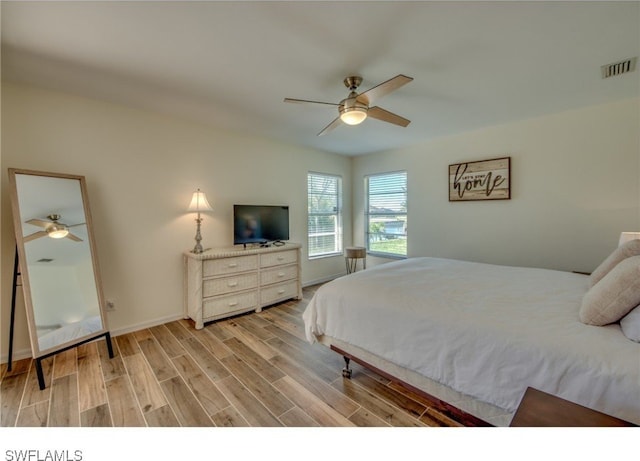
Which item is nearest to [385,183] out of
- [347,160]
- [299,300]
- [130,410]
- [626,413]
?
[347,160]

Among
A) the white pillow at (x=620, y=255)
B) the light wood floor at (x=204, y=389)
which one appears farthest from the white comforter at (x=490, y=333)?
the light wood floor at (x=204, y=389)

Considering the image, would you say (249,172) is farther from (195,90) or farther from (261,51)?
(261,51)

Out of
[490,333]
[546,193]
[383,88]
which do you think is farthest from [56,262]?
[546,193]

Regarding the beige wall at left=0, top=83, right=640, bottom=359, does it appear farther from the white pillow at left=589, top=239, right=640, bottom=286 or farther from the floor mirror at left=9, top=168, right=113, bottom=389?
the white pillow at left=589, top=239, right=640, bottom=286

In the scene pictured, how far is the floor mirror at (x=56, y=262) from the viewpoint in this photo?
208cm

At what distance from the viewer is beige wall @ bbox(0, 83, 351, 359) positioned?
2287 millimetres

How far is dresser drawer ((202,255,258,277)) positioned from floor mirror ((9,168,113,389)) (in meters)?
0.96

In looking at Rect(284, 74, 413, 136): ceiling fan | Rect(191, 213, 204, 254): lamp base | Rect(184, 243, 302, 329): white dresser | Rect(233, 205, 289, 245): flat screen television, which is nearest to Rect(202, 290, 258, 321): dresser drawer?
Rect(184, 243, 302, 329): white dresser

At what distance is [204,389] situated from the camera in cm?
188

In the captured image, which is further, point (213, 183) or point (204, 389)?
point (213, 183)

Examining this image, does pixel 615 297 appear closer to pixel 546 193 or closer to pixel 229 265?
pixel 546 193

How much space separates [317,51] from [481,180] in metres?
2.90

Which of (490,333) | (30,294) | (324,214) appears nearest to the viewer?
(490,333)

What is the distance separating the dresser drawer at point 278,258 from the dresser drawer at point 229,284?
0.21m
